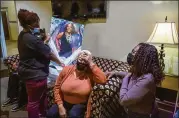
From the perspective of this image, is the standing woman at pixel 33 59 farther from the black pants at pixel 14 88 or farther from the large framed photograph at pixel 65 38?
the black pants at pixel 14 88

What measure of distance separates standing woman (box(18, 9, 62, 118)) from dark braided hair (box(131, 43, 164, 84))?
866 millimetres

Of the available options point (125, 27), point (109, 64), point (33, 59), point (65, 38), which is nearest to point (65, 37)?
point (65, 38)

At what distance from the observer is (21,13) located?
1.75 meters

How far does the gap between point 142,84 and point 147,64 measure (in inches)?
→ 6.5

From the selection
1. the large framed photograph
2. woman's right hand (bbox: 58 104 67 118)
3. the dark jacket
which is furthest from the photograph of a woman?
woman's right hand (bbox: 58 104 67 118)

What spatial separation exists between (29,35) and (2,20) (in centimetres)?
142

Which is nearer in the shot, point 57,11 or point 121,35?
point 121,35

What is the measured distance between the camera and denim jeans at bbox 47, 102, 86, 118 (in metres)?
1.78

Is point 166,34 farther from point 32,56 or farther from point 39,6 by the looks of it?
point 39,6

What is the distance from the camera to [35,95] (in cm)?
192

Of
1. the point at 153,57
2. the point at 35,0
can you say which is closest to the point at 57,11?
the point at 35,0

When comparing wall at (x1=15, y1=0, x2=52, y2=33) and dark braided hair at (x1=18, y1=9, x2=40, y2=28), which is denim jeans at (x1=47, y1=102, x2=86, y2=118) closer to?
dark braided hair at (x1=18, y1=9, x2=40, y2=28)

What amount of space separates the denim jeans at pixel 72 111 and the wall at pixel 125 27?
1146 millimetres

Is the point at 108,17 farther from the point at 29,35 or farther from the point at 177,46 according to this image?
the point at 29,35
